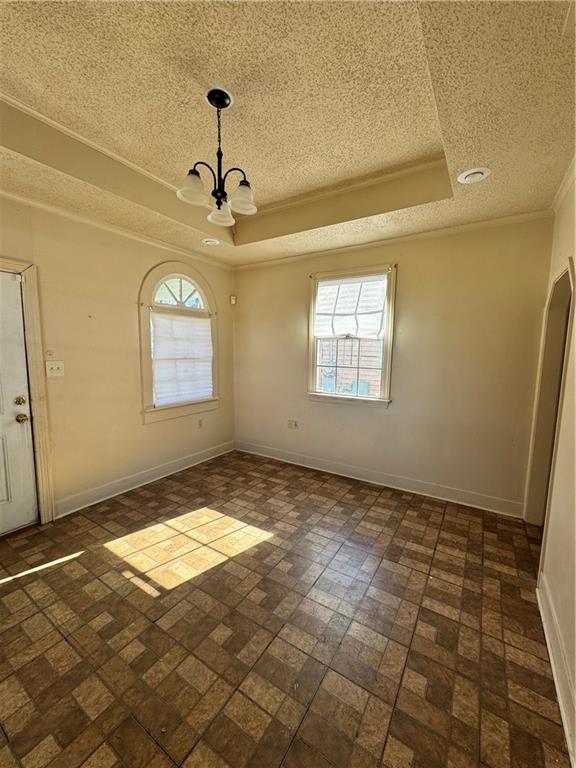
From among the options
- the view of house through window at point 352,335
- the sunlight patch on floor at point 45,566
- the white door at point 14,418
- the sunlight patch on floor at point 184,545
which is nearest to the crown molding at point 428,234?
the view of house through window at point 352,335

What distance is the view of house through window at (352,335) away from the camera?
3.35m

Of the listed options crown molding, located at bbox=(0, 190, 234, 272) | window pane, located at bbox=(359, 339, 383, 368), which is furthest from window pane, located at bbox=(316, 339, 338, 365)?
crown molding, located at bbox=(0, 190, 234, 272)

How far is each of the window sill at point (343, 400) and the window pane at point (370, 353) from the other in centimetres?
39

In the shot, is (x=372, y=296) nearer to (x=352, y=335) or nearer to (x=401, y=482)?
(x=352, y=335)

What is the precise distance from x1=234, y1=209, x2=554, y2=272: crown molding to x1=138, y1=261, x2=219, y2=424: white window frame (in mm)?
829

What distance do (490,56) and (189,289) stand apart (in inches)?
131

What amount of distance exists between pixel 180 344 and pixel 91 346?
1.02 metres

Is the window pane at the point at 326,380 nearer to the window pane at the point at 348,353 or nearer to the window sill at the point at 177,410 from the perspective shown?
the window pane at the point at 348,353

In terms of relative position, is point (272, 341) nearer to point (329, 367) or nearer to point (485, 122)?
point (329, 367)

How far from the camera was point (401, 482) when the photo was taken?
3369mm

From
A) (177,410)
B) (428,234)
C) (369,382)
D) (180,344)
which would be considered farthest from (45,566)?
(428,234)

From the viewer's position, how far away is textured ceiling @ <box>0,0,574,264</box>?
1.22 m

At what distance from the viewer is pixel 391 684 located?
1.41m

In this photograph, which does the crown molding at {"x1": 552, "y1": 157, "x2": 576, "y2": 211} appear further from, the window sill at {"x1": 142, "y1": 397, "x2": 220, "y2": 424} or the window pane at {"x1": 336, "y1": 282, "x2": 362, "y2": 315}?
the window sill at {"x1": 142, "y1": 397, "x2": 220, "y2": 424}
